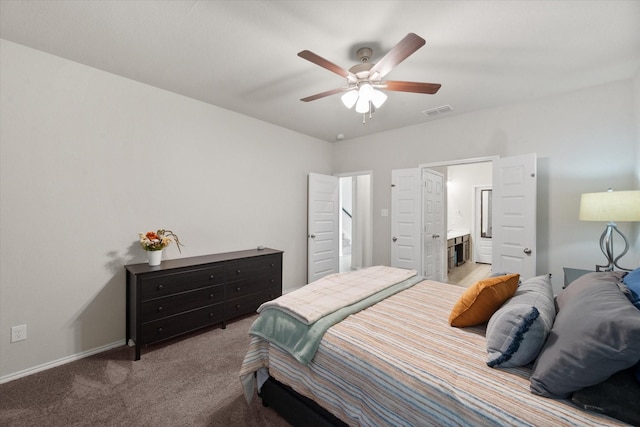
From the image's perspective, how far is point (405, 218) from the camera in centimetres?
414

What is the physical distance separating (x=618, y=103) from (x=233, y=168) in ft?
14.7

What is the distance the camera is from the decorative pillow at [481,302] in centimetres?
150

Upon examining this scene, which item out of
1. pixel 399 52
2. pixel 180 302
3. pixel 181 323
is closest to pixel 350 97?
pixel 399 52

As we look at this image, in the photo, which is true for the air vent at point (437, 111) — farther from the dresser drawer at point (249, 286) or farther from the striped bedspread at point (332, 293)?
the dresser drawer at point (249, 286)

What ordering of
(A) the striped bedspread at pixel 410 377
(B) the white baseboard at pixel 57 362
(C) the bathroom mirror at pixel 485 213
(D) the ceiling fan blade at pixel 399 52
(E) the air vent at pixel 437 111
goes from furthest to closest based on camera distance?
(C) the bathroom mirror at pixel 485 213 → (E) the air vent at pixel 437 111 → (B) the white baseboard at pixel 57 362 → (D) the ceiling fan blade at pixel 399 52 → (A) the striped bedspread at pixel 410 377

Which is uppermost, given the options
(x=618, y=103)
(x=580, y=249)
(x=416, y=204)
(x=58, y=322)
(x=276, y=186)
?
(x=618, y=103)

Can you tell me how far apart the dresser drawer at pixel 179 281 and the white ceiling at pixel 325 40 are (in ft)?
6.71

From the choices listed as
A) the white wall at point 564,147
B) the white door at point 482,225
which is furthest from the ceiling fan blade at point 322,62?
the white door at point 482,225

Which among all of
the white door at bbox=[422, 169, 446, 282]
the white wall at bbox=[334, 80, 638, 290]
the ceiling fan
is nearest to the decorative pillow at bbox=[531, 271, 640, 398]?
the ceiling fan

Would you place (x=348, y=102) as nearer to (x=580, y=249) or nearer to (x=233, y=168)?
(x=233, y=168)

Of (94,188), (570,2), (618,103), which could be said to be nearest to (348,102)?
(570,2)

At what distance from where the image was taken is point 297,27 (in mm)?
1953

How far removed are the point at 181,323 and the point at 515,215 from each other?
3.99 metres

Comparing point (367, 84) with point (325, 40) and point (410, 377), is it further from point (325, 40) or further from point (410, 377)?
point (410, 377)
